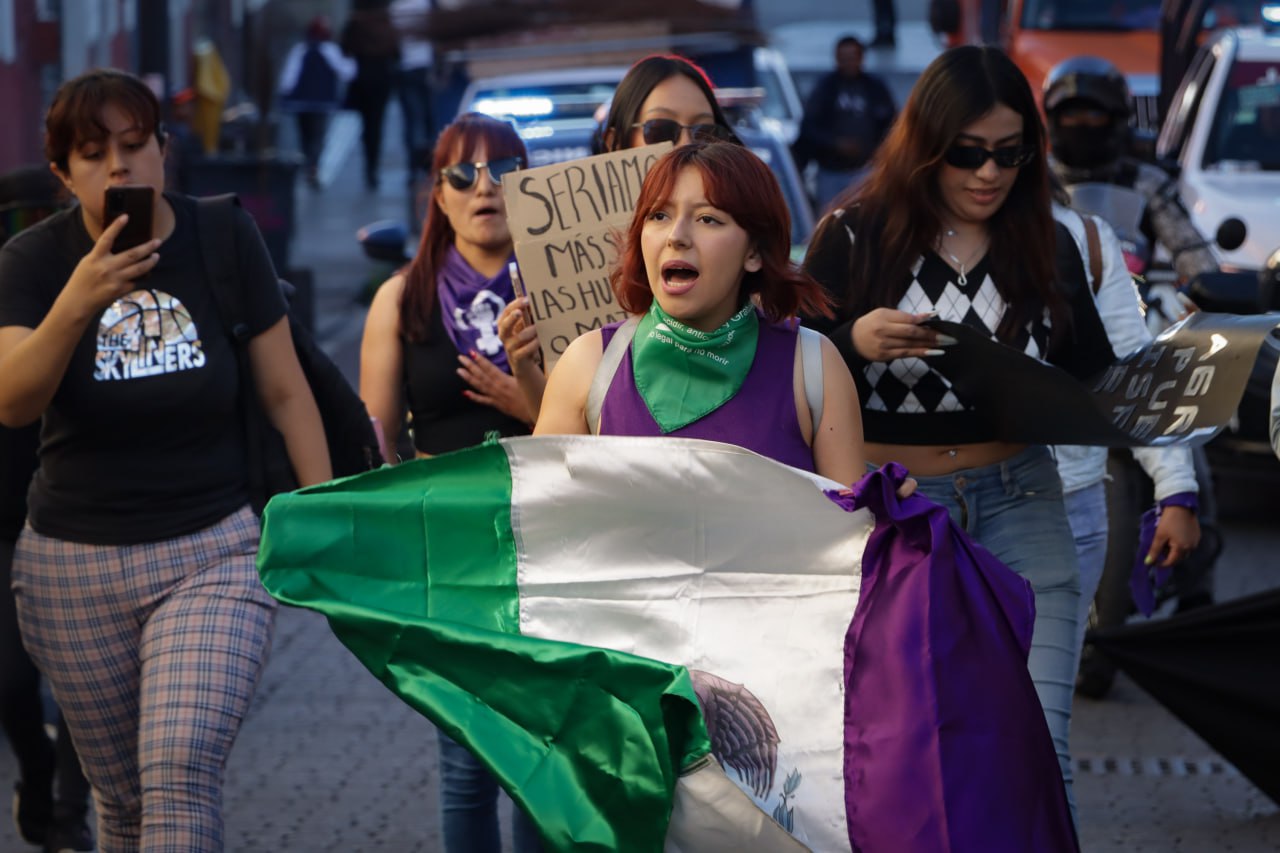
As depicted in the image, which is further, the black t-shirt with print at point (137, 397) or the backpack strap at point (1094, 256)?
the backpack strap at point (1094, 256)

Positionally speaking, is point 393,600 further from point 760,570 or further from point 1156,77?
point 1156,77

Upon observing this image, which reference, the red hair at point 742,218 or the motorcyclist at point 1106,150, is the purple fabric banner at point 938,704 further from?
the motorcyclist at point 1106,150

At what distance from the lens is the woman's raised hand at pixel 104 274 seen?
4.19 m

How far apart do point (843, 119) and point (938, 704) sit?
47.7 ft

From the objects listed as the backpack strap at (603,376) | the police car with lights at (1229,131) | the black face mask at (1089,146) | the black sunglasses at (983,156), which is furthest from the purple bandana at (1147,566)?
the police car with lights at (1229,131)

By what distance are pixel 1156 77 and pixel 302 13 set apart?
19.5 m

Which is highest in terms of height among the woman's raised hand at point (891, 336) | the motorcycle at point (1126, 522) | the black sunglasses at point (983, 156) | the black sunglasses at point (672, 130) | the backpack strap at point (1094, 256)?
the black sunglasses at point (672, 130)

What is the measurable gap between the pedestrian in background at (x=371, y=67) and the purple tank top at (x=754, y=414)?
1955cm

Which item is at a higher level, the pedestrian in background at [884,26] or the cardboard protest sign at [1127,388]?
the pedestrian in background at [884,26]

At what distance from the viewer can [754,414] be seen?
378 cm

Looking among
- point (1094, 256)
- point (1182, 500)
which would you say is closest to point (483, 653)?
point (1094, 256)

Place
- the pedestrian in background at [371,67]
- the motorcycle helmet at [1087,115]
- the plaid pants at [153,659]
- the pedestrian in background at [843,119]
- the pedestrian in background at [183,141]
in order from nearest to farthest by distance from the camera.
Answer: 1. the plaid pants at [153,659]
2. the motorcycle helmet at [1087,115]
3. the pedestrian in background at [183,141]
4. the pedestrian in background at [843,119]
5. the pedestrian in background at [371,67]

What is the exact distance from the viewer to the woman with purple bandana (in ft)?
16.4

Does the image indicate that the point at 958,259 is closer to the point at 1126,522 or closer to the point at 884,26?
the point at 1126,522
